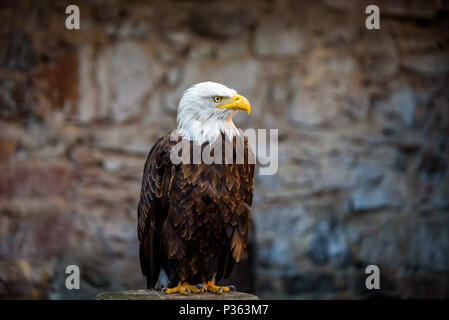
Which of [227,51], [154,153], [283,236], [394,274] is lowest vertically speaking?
[394,274]

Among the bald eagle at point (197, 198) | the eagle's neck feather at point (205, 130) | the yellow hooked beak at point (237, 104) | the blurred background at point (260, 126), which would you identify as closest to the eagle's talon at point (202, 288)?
the bald eagle at point (197, 198)

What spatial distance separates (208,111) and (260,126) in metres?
1.52

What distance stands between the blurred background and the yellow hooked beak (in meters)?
1.51

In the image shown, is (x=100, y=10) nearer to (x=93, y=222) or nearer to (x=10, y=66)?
(x=10, y=66)

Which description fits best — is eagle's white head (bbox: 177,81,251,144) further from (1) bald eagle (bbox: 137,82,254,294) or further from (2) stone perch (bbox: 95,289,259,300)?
(2) stone perch (bbox: 95,289,259,300)

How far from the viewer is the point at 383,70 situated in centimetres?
430

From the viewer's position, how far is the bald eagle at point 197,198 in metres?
2.68

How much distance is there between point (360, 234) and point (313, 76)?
1219 mm

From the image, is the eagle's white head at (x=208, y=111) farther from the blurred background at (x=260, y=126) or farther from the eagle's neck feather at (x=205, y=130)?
the blurred background at (x=260, y=126)

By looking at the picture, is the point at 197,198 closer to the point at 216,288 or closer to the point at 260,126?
the point at 216,288

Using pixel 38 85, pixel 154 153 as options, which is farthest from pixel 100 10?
pixel 154 153

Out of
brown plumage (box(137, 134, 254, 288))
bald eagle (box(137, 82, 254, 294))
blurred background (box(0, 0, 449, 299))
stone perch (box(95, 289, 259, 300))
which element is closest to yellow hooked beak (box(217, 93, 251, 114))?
bald eagle (box(137, 82, 254, 294))

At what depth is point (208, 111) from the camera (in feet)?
8.88

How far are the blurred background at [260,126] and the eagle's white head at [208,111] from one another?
143 cm
